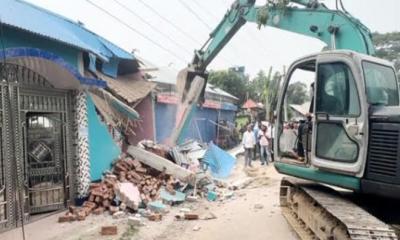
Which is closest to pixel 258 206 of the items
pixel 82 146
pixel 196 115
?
pixel 82 146

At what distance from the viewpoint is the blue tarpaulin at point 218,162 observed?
1516cm

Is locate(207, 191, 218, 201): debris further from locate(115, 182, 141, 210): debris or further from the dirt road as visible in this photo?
locate(115, 182, 141, 210): debris

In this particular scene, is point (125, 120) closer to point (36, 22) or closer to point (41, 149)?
point (41, 149)

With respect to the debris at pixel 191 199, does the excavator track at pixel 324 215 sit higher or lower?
higher

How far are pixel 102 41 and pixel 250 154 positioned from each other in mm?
7367

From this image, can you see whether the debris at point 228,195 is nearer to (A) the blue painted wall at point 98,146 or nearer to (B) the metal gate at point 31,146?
(A) the blue painted wall at point 98,146

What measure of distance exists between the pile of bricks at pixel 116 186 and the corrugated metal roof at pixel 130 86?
206 centimetres

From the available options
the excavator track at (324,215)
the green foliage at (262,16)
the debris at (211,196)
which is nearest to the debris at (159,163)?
the debris at (211,196)

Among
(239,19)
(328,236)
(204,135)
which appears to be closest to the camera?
(328,236)

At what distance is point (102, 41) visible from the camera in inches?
505

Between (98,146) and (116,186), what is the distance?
1.29 m

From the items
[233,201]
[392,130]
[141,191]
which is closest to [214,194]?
[233,201]

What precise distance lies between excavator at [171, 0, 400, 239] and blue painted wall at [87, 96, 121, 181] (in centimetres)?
457

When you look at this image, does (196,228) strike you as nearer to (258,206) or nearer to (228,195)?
(258,206)
